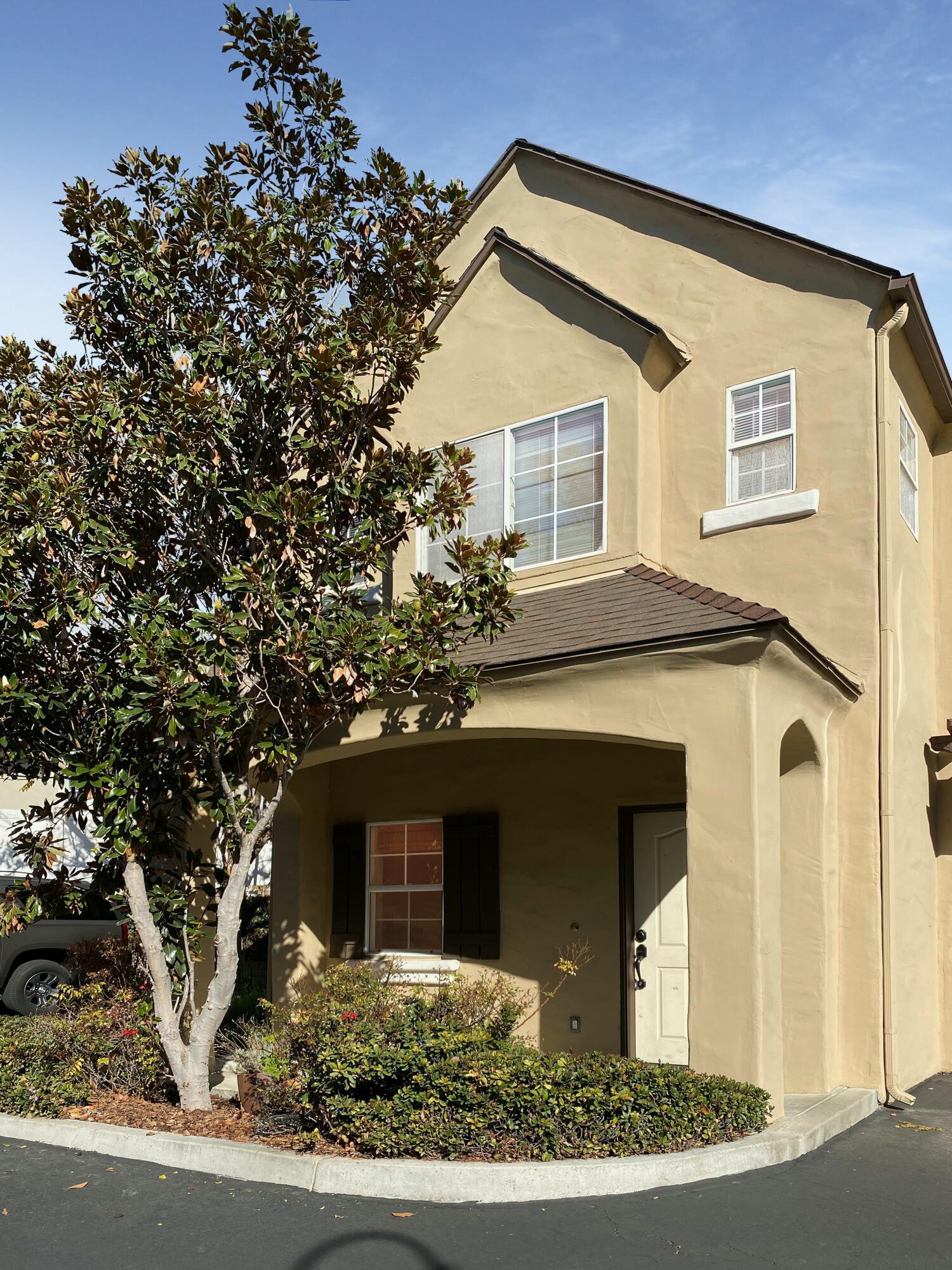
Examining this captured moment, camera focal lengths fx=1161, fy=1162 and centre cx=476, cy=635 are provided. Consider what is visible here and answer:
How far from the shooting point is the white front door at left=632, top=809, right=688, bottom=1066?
32.3 feet

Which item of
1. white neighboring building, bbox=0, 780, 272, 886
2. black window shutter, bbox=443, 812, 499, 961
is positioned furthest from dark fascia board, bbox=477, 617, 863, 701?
white neighboring building, bbox=0, 780, 272, 886

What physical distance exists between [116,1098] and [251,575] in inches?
155

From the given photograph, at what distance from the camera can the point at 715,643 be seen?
25.4 feet

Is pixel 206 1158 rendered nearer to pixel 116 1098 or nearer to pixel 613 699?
pixel 116 1098

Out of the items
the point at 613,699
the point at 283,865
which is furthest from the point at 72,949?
the point at 613,699

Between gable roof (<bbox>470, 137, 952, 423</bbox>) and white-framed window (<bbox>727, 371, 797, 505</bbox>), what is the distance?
3.44 feet

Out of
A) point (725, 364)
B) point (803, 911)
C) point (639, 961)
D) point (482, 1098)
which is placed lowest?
point (482, 1098)

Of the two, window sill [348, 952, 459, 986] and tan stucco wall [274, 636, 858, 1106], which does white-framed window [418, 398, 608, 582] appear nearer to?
tan stucco wall [274, 636, 858, 1106]

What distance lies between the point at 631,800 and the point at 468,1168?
176 inches

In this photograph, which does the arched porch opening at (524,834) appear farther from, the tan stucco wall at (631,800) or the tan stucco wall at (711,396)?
the tan stucco wall at (711,396)

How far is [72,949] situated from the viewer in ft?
32.6

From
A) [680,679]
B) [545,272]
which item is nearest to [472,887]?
[680,679]

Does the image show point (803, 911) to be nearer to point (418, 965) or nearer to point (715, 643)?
point (715, 643)

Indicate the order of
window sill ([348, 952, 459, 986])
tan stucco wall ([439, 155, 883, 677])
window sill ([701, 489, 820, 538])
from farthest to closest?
1. window sill ([348, 952, 459, 986])
2. window sill ([701, 489, 820, 538])
3. tan stucco wall ([439, 155, 883, 677])
